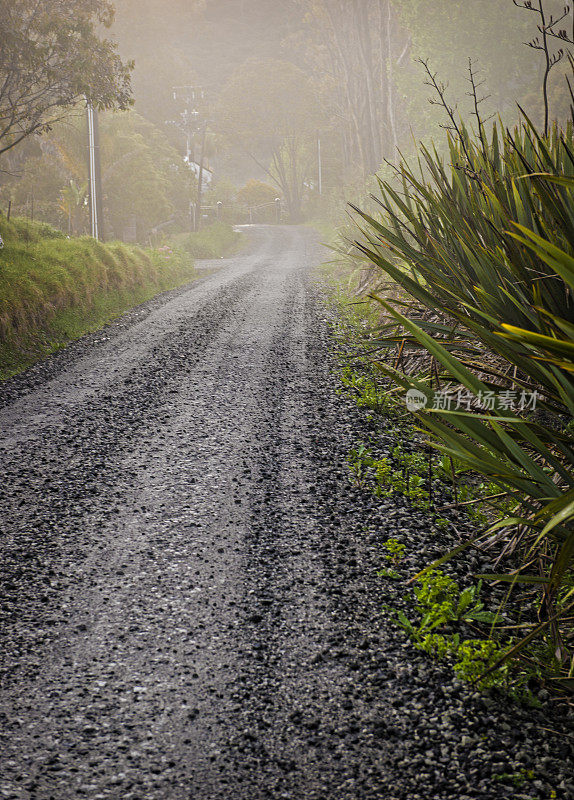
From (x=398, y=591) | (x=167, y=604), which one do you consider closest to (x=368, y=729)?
(x=398, y=591)

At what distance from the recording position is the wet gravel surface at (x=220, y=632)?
2037 mm

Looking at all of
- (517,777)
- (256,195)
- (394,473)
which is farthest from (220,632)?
(256,195)

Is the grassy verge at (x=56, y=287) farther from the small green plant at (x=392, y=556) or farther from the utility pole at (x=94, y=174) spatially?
the small green plant at (x=392, y=556)

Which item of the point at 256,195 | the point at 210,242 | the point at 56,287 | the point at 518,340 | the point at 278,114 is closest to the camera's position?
the point at 518,340

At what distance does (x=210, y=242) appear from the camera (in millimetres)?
26438

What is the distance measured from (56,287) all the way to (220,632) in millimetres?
7890

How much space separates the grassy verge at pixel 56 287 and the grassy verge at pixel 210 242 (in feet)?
27.3

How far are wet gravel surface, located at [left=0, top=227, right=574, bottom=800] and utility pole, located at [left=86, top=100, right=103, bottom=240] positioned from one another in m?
13.0

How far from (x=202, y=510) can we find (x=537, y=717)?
7.12 feet

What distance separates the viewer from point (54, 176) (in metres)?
21.2

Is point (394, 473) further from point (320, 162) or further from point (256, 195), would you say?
point (256, 195)

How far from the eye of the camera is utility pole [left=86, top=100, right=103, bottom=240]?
16.9 metres

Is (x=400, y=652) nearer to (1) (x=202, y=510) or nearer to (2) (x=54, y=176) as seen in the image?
(1) (x=202, y=510)

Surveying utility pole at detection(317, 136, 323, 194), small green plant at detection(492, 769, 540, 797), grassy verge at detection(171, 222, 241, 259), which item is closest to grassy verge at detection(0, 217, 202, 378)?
small green plant at detection(492, 769, 540, 797)
